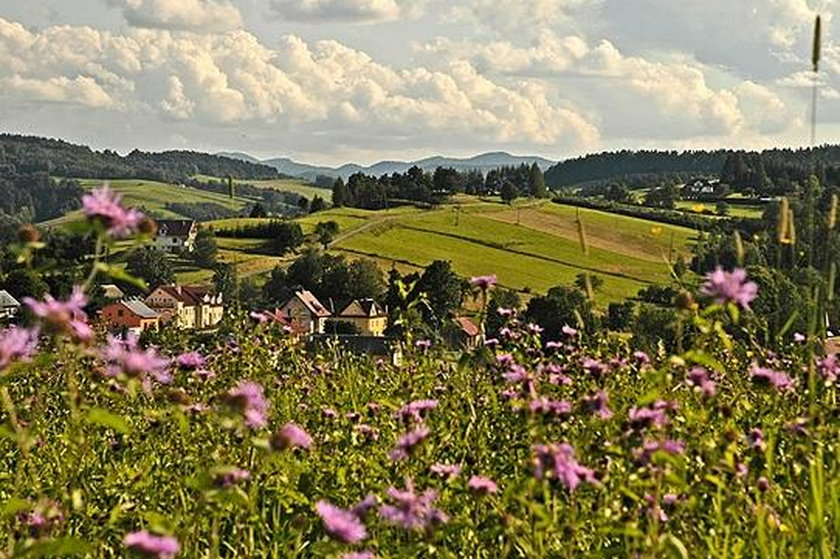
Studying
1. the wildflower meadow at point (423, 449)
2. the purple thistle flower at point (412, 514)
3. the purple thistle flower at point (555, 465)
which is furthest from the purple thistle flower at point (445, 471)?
the purple thistle flower at point (555, 465)

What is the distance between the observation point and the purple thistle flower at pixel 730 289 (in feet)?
9.70

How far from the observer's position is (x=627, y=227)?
8656 cm

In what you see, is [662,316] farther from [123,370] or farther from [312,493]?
[123,370]

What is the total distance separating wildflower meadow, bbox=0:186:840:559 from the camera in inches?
110

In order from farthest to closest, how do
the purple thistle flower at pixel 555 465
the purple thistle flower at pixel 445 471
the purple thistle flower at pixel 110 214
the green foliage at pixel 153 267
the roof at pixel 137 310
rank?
1. the green foliage at pixel 153 267
2. the roof at pixel 137 310
3. the purple thistle flower at pixel 445 471
4. the purple thistle flower at pixel 555 465
5. the purple thistle flower at pixel 110 214

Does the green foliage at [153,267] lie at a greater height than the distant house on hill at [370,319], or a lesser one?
lesser

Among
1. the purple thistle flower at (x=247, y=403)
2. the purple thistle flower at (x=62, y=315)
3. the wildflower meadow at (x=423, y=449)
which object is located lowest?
the wildflower meadow at (x=423, y=449)

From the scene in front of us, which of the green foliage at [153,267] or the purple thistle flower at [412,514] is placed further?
the green foliage at [153,267]

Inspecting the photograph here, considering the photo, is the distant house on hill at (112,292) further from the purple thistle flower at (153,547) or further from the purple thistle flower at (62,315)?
the purple thistle flower at (153,547)

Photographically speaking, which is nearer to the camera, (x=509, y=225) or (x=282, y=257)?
(x=282, y=257)

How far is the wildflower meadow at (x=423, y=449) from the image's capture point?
9.17ft

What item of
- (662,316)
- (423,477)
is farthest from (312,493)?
(662,316)

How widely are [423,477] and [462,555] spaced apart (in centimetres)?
50

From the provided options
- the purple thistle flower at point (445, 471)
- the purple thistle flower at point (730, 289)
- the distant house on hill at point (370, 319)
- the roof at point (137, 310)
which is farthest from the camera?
the roof at point (137, 310)
